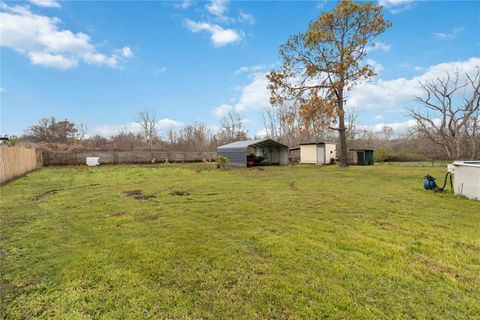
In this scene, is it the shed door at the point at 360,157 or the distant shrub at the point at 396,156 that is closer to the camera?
the shed door at the point at 360,157

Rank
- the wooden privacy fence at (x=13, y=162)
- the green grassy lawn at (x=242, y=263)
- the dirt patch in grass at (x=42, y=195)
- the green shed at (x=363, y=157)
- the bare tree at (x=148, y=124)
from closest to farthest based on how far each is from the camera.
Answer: the green grassy lawn at (x=242, y=263), the dirt patch in grass at (x=42, y=195), the wooden privacy fence at (x=13, y=162), the green shed at (x=363, y=157), the bare tree at (x=148, y=124)

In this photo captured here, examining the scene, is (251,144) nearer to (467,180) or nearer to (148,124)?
(467,180)

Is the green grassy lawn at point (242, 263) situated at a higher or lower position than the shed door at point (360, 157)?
lower

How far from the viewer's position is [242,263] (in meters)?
2.86

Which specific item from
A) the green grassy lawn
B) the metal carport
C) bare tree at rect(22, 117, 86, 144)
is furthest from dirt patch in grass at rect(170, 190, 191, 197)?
bare tree at rect(22, 117, 86, 144)

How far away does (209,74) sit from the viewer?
1855cm

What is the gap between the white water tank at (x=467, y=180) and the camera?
6.28m

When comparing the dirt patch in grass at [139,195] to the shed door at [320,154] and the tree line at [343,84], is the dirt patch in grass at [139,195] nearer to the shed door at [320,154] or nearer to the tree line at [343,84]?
the tree line at [343,84]

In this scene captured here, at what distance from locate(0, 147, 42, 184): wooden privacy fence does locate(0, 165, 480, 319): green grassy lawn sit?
6.49 m

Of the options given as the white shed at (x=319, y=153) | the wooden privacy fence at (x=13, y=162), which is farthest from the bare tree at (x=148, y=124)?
the white shed at (x=319, y=153)

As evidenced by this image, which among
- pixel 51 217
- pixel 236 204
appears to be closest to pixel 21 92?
pixel 51 217

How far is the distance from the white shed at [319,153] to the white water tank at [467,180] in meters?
15.9

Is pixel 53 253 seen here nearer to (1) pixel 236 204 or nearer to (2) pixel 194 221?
(2) pixel 194 221

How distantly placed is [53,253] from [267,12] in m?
12.8
